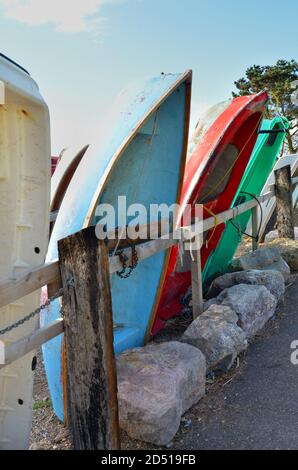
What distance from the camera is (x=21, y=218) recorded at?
2273mm

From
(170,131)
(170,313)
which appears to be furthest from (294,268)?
(170,131)

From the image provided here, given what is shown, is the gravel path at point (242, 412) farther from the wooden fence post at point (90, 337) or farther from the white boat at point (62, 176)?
the white boat at point (62, 176)

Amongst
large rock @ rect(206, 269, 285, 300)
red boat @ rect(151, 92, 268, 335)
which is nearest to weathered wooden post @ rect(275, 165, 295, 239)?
red boat @ rect(151, 92, 268, 335)

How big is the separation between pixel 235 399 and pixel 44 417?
1302 millimetres

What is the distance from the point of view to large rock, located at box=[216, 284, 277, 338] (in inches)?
156

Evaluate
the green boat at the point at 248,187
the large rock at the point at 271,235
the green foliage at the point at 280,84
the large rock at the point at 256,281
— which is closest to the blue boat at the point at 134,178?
the large rock at the point at 256,281

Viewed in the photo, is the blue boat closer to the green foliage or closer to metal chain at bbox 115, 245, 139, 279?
metal chain at bbox 115, 245, 139, 279

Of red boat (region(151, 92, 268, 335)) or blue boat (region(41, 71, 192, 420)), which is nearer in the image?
blue boat (region(41, 71, 192, 420))

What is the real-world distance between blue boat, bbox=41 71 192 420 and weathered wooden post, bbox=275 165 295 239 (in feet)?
10.7

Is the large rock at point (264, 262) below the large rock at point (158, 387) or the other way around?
the other way around

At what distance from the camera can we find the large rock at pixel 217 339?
3.36m

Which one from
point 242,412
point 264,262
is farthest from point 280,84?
point 242,412

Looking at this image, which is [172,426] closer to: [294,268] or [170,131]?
[170,131]

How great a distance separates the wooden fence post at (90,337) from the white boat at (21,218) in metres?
0.22
